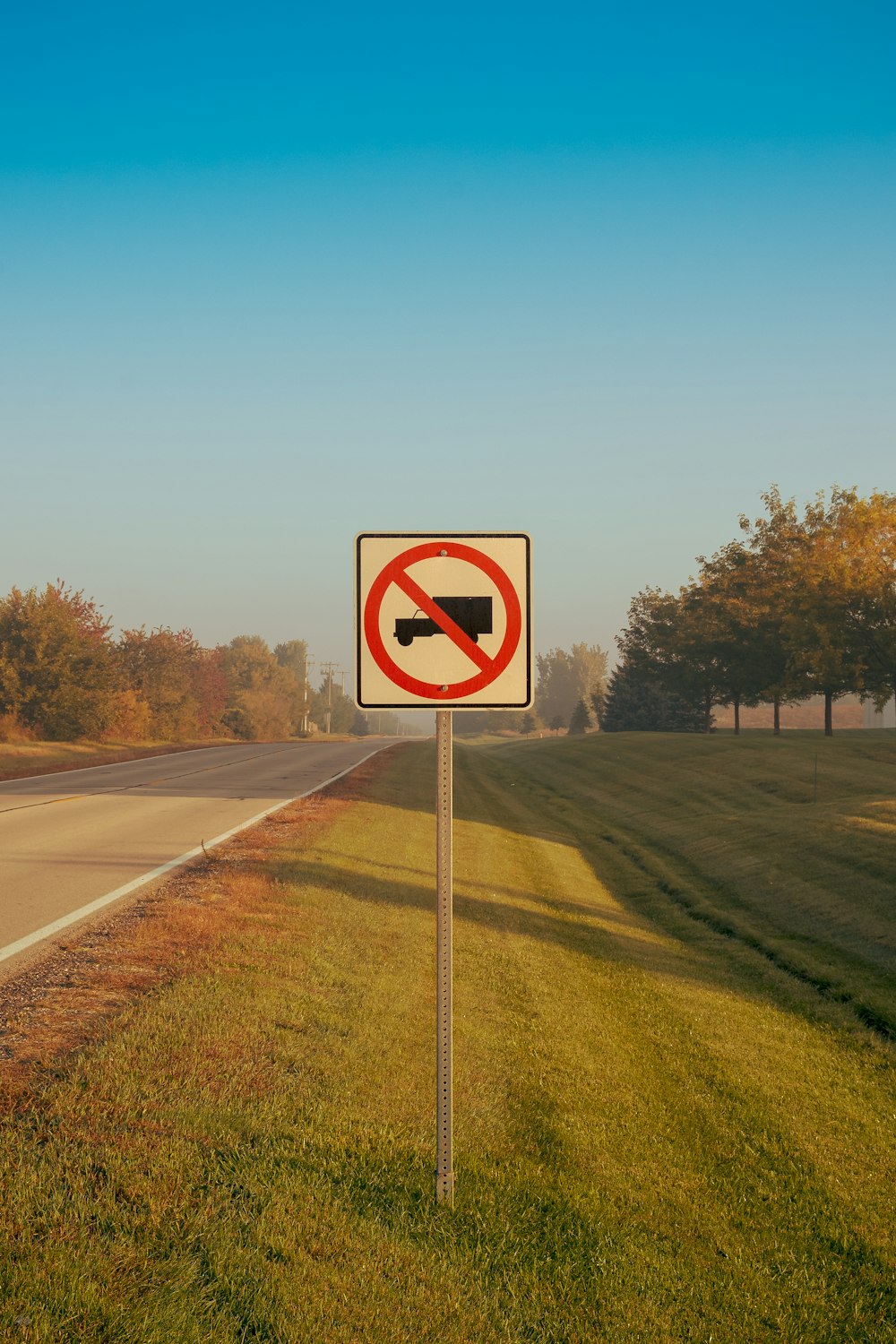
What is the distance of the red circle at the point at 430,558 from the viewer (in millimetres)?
4469

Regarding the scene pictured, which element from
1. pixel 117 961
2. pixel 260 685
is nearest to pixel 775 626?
pixel 117 961

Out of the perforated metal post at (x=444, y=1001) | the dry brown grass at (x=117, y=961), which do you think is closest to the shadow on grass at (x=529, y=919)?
the dry brown grass at (x=117, y=961)

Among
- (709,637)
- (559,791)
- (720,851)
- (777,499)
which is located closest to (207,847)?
(720,851)

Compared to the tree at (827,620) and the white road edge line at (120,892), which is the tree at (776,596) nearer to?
the tree at (827,620)

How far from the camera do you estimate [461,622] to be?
4.51m

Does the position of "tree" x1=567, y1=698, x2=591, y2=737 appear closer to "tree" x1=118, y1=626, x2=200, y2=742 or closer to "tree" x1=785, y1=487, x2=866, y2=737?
"tree" x1=118, y1=626, x2=200, y2=742

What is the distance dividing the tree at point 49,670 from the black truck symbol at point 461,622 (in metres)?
45.9

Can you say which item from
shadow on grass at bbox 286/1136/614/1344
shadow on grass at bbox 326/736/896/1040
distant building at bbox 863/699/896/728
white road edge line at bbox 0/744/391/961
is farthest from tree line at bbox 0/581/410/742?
distant building at bbox 863/699/896/728

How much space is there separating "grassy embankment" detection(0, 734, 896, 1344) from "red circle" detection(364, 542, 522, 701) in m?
2.18

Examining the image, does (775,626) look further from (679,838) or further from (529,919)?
(529,919)

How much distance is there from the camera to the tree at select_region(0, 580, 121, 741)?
47.2 m

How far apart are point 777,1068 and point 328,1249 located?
4623mm

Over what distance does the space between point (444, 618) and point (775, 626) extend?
148ft

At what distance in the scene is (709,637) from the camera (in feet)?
163
